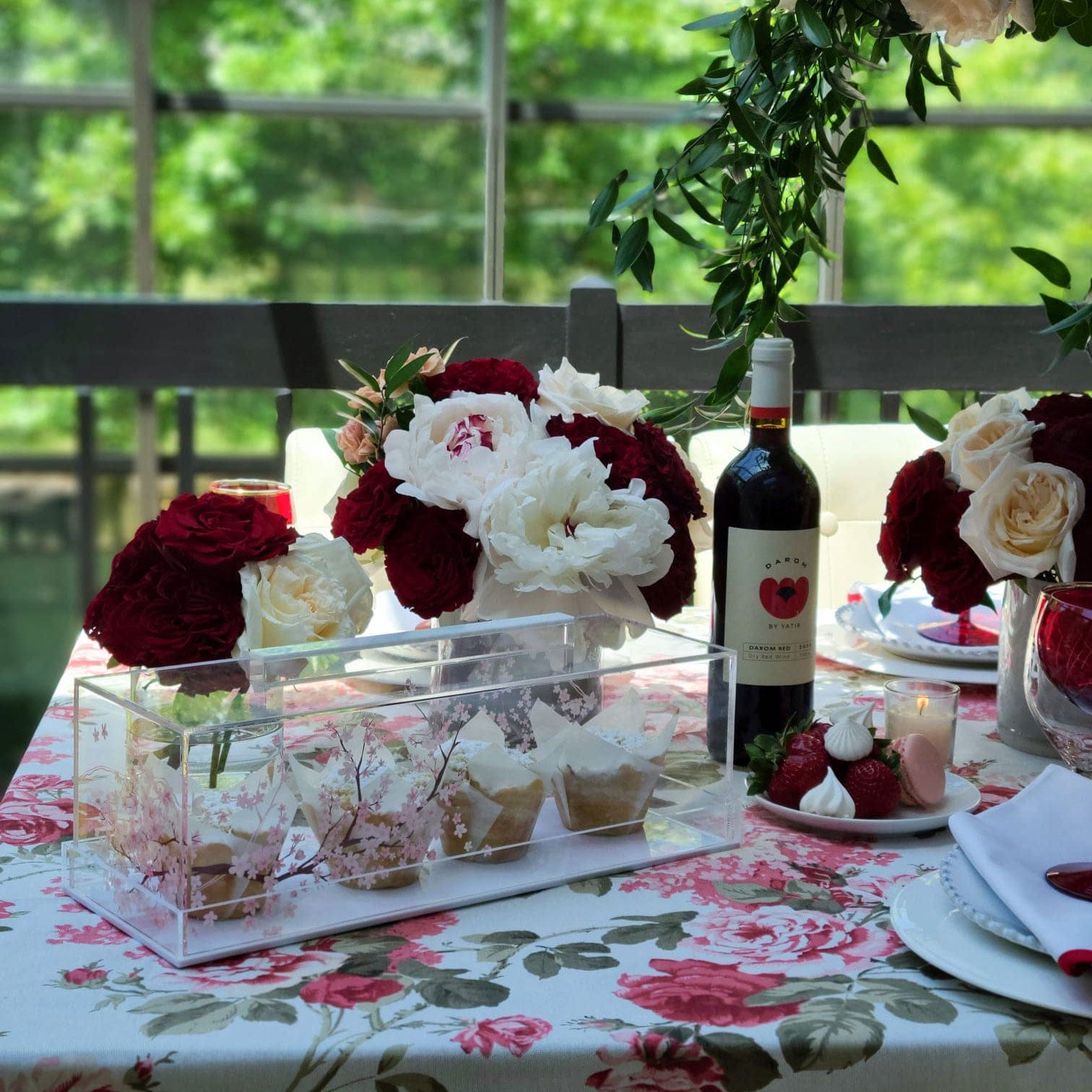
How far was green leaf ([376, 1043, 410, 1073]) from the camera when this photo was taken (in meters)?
0.55

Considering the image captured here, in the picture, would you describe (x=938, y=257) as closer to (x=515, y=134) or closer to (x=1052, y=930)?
(x=515, y=134)

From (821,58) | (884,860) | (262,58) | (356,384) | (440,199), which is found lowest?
(884,860)

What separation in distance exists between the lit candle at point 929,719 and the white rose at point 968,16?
1.44ft

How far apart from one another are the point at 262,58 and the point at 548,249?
3.94 ft

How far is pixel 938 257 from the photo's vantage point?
580 centimetres

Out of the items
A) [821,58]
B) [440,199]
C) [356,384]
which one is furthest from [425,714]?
[440,199]

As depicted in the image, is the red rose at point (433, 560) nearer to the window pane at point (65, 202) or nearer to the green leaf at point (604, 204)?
the green leaf at point (604, 204)

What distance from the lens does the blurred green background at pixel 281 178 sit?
414 cm

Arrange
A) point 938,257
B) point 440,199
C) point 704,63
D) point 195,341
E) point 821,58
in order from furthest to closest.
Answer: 1. point 938,257
2. point 704,63
3. point 440,199
4. point 195,341
5. point 821,58

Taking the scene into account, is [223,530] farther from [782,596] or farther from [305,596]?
[782,596]

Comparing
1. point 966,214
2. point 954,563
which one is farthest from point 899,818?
point 966,214

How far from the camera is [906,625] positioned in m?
1.32

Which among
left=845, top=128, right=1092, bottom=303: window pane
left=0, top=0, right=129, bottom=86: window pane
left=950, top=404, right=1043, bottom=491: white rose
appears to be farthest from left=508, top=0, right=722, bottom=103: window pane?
left=950, top=404, right=1043, bottom=491: white rose

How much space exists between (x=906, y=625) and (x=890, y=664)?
0.09 m
